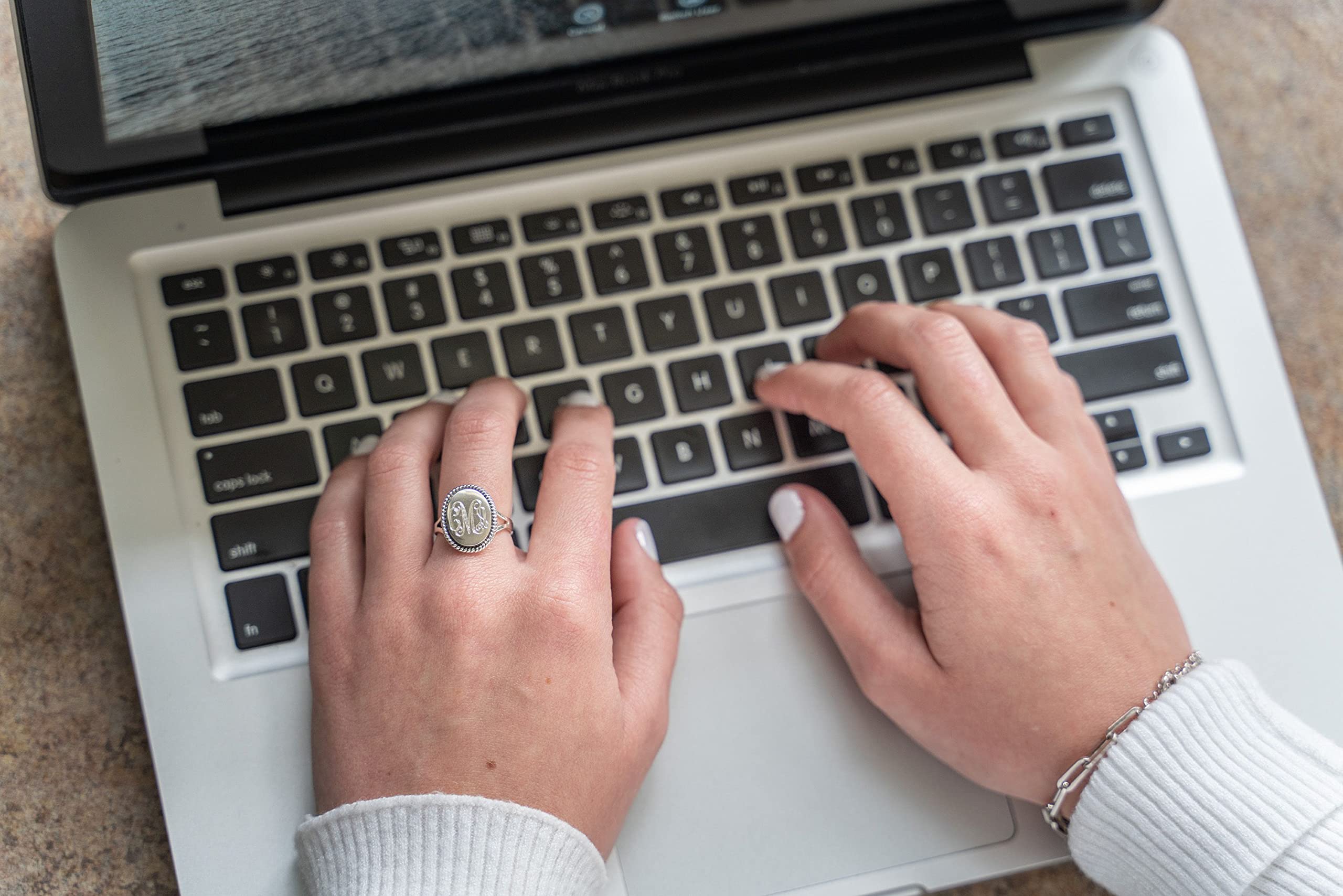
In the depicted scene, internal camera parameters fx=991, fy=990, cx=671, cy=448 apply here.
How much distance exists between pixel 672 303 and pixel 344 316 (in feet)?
0.60

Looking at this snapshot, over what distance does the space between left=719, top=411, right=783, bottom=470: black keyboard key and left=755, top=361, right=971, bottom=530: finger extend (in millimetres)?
20

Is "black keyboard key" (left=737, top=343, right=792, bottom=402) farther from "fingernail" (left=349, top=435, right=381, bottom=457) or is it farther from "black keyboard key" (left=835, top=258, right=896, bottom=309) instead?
"fingernail" (left=349, top=435, right=381, bottom=457)

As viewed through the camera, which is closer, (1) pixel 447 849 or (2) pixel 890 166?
(1) pixel 447 849

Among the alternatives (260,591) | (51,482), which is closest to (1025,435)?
(260,591)

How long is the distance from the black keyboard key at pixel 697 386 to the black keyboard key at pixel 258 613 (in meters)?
0.24

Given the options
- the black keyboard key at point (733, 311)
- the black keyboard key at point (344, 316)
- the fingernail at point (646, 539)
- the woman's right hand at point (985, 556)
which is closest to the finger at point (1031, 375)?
the woman's right hand at point (985, 556)

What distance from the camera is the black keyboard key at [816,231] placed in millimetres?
576

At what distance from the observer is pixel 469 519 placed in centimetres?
50

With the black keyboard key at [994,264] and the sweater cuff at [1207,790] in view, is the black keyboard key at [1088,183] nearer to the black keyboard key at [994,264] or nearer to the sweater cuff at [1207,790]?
the black keyboard key at [994,264]

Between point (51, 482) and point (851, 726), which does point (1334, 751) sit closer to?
point (851, 726)

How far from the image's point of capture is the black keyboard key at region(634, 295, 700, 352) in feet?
1.82

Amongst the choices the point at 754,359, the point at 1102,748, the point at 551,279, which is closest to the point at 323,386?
the point at 551,279

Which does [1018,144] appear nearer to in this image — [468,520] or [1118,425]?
[1118,425]

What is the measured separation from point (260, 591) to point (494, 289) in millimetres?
204
